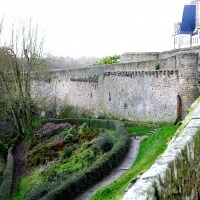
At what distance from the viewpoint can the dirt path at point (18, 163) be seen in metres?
23.9

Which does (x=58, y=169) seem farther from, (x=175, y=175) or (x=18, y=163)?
(x=175, y=175)

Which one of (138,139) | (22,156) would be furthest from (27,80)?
(138,139)

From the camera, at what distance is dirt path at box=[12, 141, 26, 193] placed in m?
23.9

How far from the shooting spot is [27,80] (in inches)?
1310

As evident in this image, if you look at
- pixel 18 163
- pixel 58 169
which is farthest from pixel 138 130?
pixel 18 163

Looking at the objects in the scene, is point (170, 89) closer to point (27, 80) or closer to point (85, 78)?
point (27, 80)

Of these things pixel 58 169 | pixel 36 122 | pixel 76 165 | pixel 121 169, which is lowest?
pixel 58 169

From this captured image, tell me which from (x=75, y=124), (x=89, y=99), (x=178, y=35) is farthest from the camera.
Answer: (x=178, y=35)

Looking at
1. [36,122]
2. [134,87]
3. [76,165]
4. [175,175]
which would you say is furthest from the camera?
[36,122]

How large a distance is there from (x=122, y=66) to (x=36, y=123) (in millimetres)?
13437

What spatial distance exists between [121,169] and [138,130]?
32.3ft

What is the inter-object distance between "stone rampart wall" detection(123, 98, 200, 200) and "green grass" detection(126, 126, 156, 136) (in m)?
20.3

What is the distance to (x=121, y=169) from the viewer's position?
19.2 metres

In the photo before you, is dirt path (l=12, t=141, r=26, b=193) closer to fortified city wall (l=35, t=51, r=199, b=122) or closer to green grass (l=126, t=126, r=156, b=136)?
green grass (l=126, t=126, r=156, b=136)
